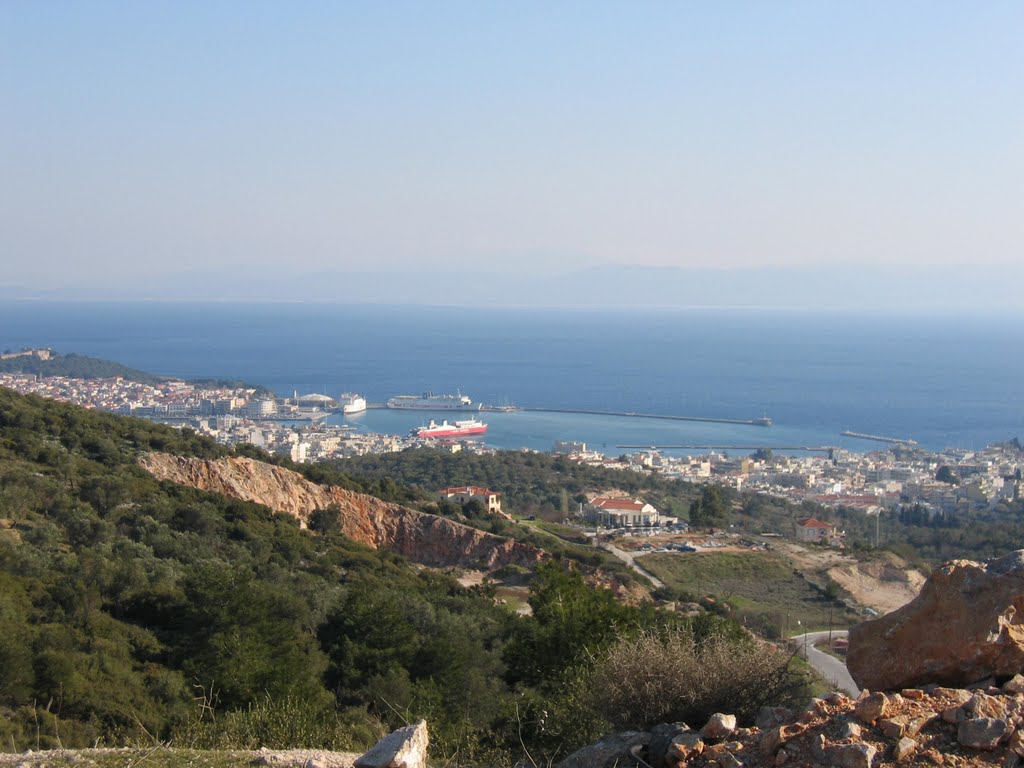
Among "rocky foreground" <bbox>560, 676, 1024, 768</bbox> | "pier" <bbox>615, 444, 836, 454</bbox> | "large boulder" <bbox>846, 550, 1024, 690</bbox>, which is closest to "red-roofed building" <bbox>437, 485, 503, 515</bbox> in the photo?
"large boulder" <bbox>846, 550, 1024, 690</bbox>

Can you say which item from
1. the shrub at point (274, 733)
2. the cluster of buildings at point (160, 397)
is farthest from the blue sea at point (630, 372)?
the shrub at point (274, 733)

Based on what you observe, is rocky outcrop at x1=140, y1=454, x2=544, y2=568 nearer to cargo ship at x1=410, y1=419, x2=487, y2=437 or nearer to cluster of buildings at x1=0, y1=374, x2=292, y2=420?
cargo ship at x1=410, y1=419, x2=487, y2=437

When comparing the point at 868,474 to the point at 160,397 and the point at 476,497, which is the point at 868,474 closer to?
the point at 476,497

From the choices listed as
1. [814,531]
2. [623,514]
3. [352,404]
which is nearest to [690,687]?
[623,514]

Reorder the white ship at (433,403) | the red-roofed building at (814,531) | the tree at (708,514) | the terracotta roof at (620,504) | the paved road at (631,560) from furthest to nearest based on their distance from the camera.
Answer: the white ship at (433,403), the red-roofed building at (814,531), the terracotta roof at (620,504), the tree at (708,514), the paved road at (631,560)

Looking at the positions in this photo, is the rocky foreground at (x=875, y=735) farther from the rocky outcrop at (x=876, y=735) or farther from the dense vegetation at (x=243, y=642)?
the dense vegetation at (x=243, y=642)
